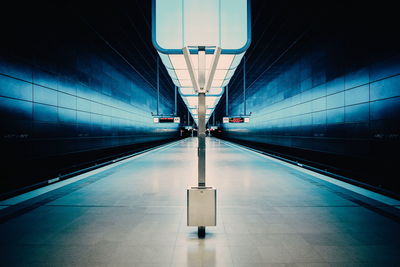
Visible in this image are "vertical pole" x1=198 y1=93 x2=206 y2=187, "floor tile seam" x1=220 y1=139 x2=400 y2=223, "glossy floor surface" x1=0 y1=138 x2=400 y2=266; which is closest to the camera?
"glossy floor surface" x1=0 y1=138 x2=400 y2=266

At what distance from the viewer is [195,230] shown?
333 cm

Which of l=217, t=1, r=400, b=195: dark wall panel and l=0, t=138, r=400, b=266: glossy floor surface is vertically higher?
l=217, t=1, r=400, b=195: dark wall panel

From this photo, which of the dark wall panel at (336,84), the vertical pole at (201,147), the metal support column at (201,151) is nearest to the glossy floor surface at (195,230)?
the metal support column at (201,151)

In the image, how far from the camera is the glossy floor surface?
2.59 metres

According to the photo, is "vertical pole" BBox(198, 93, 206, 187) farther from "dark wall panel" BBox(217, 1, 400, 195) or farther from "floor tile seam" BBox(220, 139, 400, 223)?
"dark wall panel" BBox(217, 1, 400, 195)

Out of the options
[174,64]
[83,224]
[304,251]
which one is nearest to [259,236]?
[304,251]

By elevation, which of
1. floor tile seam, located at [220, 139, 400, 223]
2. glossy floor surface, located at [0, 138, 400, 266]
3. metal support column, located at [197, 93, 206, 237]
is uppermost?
metal support column, located at [197, 93, 206, 237]

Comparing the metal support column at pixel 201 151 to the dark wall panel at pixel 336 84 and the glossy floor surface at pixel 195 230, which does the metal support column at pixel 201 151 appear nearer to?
the glossy floor surface at pixel 195 230

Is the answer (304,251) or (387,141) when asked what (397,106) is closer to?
(387,141)

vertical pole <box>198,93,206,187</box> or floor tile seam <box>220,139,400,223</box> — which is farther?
floor tile seam <box>220,139,400,223</box>

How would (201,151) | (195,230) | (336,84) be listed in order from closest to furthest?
(201,151) < (195,230) < (336,84)

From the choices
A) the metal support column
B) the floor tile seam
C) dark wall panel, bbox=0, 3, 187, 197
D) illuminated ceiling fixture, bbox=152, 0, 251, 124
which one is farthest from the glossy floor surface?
illuminated ceiling fixture, bbox=152, 0, 251, 124

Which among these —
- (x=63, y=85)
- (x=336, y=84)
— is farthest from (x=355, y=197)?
(x=63, y=85)

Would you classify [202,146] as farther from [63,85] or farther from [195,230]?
[63,85]
